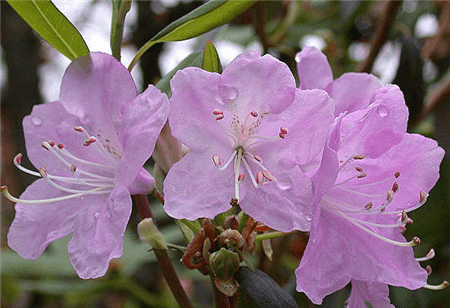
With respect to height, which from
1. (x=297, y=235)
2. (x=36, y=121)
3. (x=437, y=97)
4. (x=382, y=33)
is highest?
(x=36, y=121)

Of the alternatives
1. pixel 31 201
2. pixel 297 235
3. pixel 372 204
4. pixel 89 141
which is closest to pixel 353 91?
pixel 372 204

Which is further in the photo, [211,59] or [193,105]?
[211,59]

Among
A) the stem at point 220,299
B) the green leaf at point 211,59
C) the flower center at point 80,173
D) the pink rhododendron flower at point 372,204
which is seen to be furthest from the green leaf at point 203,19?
the stem at point 220,299

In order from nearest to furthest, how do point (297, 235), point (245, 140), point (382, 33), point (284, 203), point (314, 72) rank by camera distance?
point (284, 203) < point (245, 140) < point (314, 72) < point (382, 33) < point (297, 235)

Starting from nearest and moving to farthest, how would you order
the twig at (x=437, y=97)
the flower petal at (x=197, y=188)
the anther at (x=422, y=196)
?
1. the flower petal at (x=197, y=188)
2. the anther at (x=422, y=196)
3. the twig at (x=437, y=97)

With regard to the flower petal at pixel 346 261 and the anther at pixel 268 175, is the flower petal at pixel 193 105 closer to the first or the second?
the anther at pixel 268 175

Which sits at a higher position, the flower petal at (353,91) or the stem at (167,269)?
the flower petal at (353,91)

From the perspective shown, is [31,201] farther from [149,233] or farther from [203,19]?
[203,19]

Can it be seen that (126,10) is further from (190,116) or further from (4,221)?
(4,221)
